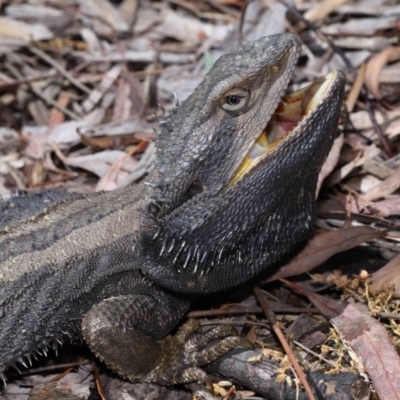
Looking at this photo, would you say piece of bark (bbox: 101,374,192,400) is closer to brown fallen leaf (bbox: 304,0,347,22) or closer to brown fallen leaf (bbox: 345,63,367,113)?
brown fallen leaf (bbox: 345,63,367,113)

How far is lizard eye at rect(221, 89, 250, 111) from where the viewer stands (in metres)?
3.34

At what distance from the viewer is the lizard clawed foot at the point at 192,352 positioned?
3.46 meters

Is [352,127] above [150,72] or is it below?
above

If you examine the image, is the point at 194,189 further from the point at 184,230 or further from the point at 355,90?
the point at 355,90

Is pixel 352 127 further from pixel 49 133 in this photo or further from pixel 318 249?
pixel 49 133

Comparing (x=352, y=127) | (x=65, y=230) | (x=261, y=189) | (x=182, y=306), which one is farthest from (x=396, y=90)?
(x=65, y=230)

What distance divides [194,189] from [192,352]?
87 centimetres

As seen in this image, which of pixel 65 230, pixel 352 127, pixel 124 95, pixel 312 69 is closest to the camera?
pixel 65 230

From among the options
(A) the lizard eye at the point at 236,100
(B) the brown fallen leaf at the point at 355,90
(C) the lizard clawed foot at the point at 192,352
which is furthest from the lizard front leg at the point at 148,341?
(B) the brown fallen leaf at the point at 355,90

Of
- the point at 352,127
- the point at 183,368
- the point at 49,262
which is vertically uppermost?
the point at 352,127

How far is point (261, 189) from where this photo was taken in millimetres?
3334

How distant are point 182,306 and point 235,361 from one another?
47 cm

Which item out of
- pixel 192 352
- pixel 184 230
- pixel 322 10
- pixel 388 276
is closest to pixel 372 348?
pixel 388 276

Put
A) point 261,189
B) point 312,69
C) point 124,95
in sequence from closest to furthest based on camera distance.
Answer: point 261,189, point 312,69, point 124,95
